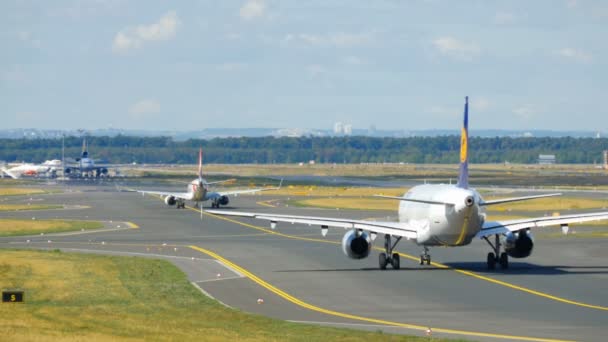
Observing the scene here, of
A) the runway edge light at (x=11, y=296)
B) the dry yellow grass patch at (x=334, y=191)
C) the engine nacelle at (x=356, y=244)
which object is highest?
the engine nacelle at (x=356, y=244)

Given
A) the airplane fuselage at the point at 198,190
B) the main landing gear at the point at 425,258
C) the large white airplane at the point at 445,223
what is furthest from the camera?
the airplane fuselage at the point at 198,190

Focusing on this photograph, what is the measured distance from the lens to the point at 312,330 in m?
37.5

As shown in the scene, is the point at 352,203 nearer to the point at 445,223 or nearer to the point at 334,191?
the point at 334,191

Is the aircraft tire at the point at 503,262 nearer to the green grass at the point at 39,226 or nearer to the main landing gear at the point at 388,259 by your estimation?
the main landing gear at the point at 388,259

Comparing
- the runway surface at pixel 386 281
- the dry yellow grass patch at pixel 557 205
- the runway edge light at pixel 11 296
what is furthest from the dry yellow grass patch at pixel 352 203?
the runway edge light at pixel 11 296

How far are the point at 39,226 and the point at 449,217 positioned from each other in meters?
50.7

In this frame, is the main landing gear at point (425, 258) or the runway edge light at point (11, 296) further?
the main landing gear at point (425, 258)

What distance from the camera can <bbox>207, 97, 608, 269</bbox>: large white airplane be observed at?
51500mm

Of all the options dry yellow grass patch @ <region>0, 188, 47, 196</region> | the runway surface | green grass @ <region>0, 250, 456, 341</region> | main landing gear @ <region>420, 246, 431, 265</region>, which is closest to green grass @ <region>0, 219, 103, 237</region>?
the runway surface

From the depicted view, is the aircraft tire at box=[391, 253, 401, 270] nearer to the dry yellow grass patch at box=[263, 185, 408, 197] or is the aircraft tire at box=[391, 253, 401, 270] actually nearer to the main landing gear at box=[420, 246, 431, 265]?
the main landing gear at box=[420, 246, 431, 265]

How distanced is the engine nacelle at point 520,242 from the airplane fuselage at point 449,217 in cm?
421

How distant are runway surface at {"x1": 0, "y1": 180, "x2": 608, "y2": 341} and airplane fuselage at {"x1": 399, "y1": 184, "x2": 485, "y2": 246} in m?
1.90

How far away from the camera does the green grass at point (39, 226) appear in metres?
88.6

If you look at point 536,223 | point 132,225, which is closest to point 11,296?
point 536,223
